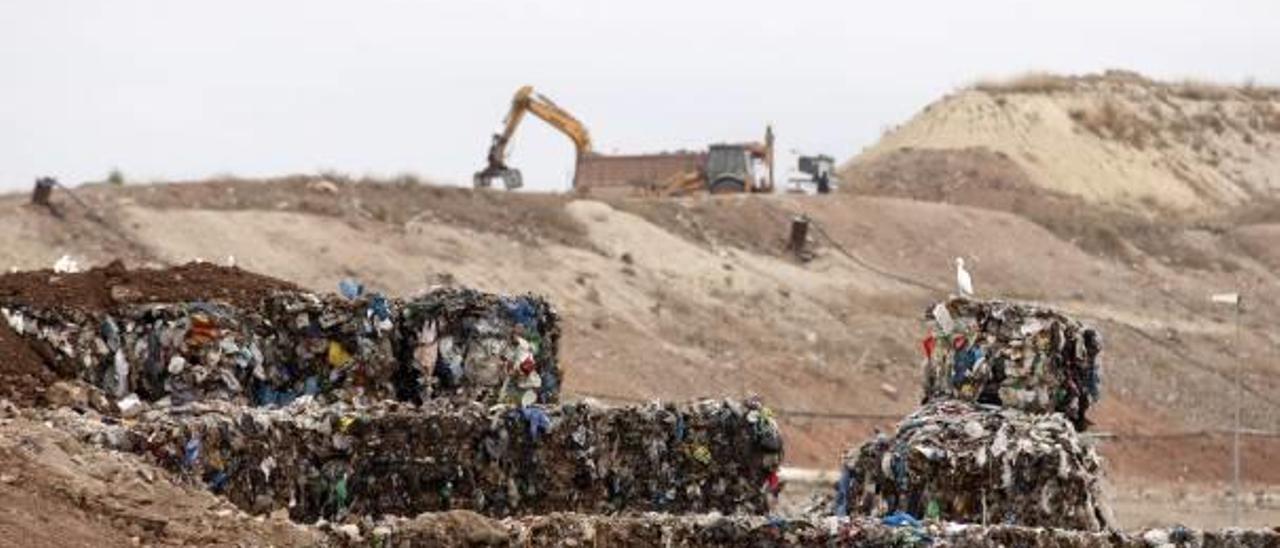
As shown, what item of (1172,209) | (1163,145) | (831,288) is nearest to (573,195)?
(831,288)

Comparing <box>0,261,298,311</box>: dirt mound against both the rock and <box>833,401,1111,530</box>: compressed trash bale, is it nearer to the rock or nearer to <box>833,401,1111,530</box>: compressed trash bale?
the rock

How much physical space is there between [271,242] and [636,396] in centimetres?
646

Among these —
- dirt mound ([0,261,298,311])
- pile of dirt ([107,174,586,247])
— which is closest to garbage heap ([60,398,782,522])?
dirt mound ([0,261,298,311])

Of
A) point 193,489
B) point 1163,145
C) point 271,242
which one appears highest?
point 1163,145

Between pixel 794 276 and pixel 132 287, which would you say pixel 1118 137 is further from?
pixel 132 287

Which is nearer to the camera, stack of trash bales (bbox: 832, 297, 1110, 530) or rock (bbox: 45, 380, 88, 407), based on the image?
rock (bbox: 45, 380, 88, 407)

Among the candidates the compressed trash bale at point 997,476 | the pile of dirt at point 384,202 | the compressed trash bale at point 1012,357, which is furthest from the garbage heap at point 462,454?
the pile of dirt at point 384,202

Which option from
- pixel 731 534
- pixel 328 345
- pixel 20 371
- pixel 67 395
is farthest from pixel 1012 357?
pixel 20 371

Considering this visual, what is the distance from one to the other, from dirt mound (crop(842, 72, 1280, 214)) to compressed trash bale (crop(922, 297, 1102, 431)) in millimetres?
45067

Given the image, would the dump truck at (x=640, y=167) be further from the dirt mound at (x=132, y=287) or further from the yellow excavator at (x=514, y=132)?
the dirt mound at (x=132, y=287)

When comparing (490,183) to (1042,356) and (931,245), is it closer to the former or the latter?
(931,245)

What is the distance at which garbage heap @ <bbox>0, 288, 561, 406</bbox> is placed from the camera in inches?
619

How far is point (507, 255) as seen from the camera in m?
39.3

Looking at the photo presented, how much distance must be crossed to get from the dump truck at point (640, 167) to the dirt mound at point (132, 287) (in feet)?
109
